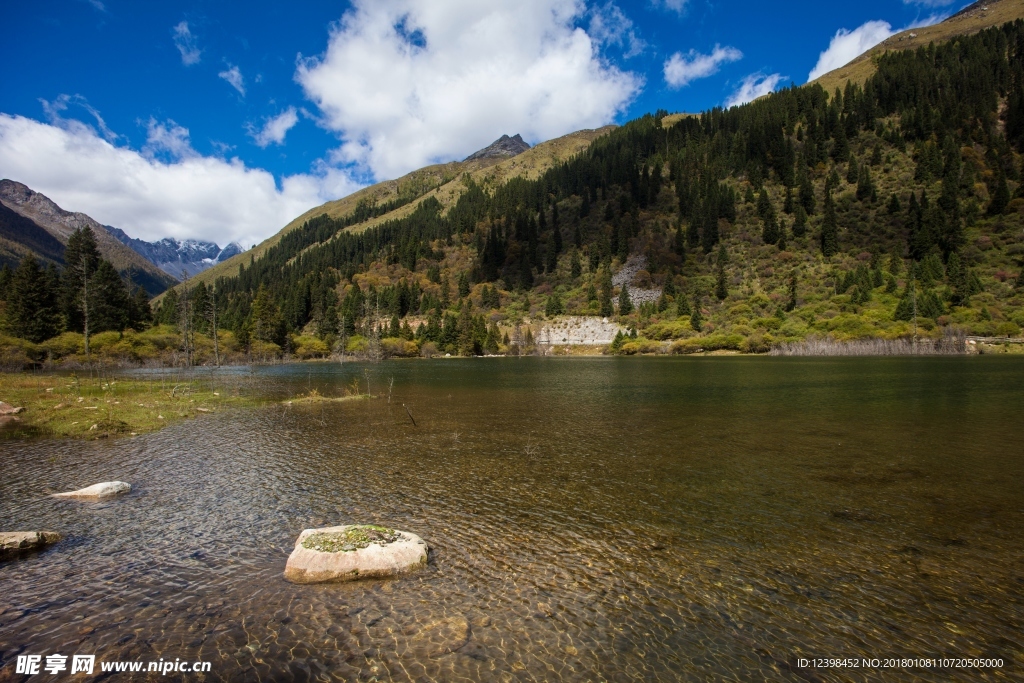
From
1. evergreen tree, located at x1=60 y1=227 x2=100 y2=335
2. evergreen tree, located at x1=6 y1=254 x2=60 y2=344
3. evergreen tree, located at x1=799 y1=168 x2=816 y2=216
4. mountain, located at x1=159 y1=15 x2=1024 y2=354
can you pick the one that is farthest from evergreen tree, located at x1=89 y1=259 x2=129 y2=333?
evergreen tree, located at x1=799 y1=168 x2=816 y2=216

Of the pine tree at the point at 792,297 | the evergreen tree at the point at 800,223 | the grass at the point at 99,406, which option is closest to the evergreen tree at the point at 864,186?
the evergreen tree at the point at 800,223

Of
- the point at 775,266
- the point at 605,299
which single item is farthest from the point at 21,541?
the point at 775,266

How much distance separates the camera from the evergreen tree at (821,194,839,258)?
13888 cm

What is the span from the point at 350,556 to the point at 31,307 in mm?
97915

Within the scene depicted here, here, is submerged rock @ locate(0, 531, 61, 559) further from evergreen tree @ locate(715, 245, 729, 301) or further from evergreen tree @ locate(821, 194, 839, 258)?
evergreen tree @ locate(821, 194, 839, 258)

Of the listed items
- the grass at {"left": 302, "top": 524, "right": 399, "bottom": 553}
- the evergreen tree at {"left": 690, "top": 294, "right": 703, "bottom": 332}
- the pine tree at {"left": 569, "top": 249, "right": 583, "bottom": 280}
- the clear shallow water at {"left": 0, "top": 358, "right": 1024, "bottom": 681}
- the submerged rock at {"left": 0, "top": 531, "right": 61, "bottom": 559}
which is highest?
the pine tree at {"left": 569, "top": 249, "right": 583, "bottom": 280}

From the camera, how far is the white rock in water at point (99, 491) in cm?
1432

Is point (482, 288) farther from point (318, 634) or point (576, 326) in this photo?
point (318, 634)

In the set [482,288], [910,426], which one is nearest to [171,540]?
[910,426]

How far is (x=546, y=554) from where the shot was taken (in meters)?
10.6

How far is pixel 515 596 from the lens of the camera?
873cm

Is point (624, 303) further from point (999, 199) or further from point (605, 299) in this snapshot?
point (999, 199)

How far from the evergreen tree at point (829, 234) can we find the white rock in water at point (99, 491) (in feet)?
544

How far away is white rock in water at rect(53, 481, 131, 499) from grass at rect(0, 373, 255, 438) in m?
11.3
